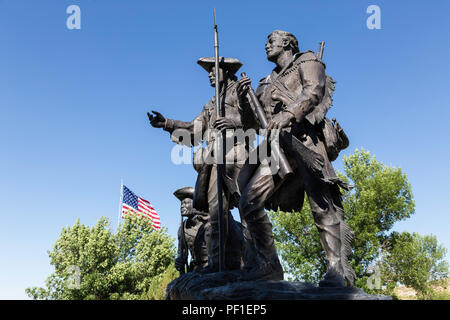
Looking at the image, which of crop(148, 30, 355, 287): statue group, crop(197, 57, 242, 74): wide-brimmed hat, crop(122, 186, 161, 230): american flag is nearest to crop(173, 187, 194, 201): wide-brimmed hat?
crop(148, 30, 355, 287): statue group

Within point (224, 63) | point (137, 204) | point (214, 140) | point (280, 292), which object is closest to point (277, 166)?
point (280, 292)

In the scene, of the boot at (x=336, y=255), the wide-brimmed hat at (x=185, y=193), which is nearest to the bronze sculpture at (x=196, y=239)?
the wide-brimmed hat at (x=185, y=193)

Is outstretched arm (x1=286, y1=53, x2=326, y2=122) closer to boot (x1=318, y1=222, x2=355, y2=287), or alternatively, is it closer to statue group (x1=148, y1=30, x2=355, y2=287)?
statue group (x1=148, y1=30, x2=355, y2=287)

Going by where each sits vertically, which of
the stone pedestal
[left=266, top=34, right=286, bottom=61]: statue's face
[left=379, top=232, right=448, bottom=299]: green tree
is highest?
[left=266, top=34, right=286, bottom=61]: statue's face

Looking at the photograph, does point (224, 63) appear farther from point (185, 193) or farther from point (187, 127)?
point (185, 193)

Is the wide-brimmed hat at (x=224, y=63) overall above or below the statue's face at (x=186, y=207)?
above

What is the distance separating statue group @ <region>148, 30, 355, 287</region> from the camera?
4531mm

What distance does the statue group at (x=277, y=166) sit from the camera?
4.53 meters

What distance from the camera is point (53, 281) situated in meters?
26.6

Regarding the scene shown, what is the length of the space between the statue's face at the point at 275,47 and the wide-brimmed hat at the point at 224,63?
52.6 inches

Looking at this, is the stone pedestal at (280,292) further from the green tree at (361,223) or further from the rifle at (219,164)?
the green tree at (361,223)

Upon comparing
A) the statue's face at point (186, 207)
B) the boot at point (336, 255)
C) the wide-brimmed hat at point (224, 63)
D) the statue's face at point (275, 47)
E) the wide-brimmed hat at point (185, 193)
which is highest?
the wide-brimmed hat at point (224, 63)

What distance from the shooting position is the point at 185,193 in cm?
866
